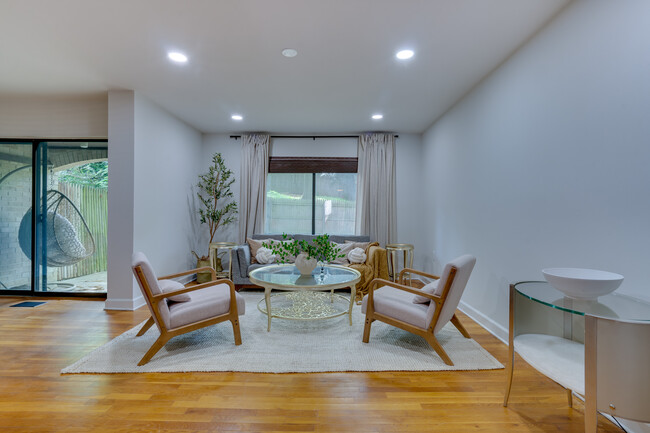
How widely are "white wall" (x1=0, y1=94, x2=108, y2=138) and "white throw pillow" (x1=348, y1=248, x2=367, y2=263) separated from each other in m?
3.71

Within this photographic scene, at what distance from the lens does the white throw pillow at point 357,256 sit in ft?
15.0

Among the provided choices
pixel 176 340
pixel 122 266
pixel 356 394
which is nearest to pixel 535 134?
pixel 356 394

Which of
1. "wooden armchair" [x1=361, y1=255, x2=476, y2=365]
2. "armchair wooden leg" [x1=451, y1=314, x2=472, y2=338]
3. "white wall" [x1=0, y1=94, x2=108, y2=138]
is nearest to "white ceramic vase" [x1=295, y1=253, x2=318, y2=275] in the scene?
"wooden armchair" [x1=361, y1=255, x2=476, y2=365]

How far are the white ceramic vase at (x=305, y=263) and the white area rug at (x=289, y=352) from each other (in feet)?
1.83

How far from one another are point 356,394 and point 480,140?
280 centimetres

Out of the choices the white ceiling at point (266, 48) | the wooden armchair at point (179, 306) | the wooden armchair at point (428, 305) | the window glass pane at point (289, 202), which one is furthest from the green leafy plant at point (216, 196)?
the wooden armchair at point (428, 305)

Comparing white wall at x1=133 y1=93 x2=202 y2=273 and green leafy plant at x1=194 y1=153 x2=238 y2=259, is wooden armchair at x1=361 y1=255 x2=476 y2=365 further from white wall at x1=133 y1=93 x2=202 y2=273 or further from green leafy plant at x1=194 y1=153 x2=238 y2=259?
green leafy plant at x1=194 y1=153 x2=238 y2=259

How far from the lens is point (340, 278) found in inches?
128

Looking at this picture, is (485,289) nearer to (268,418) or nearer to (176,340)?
(268,418)

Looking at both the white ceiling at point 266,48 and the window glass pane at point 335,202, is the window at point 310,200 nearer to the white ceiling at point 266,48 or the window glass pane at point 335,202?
the window glass pane at point 335,202

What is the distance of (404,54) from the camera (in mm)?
2812

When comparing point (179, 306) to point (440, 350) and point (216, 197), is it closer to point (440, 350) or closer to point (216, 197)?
point (440, 350)

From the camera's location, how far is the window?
5734 millimetres

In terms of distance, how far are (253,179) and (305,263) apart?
275 centimetres
